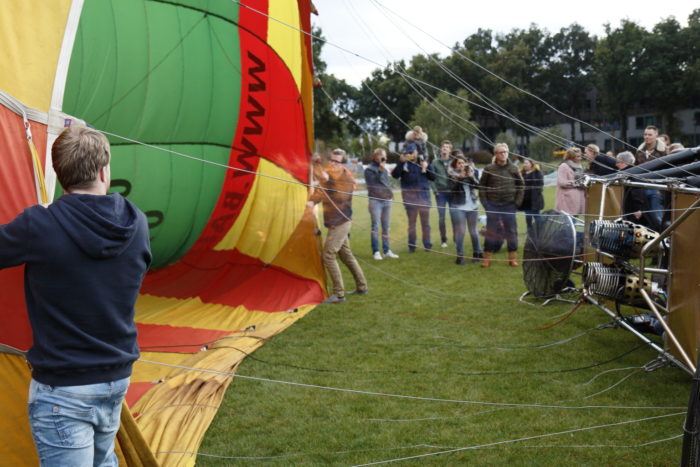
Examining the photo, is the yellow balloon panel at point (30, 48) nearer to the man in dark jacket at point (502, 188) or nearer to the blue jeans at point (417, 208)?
the man in dark jacket at point (502, 188)

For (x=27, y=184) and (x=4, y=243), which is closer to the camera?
(x=4, y=243)

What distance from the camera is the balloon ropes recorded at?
2740mm

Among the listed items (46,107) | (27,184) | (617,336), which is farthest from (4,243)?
(617,336)

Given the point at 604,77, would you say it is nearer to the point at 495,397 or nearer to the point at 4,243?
the point at 495,397

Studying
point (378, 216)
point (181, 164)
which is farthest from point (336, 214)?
point (378, 216)

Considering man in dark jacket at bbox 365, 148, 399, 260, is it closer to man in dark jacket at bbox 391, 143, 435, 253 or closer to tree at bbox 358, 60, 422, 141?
man in dark jacket at bbox 391, 143, 435, 253

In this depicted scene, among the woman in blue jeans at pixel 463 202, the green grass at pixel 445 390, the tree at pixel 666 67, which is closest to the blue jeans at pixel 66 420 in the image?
the green grass at pixel 445 390

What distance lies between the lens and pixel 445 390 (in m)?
4.00

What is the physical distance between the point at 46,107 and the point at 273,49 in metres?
2.54

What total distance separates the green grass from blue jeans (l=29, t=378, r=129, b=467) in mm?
1428

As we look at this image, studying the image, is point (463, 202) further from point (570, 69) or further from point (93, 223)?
point (570, 69)

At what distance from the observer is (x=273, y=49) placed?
520 centimetres

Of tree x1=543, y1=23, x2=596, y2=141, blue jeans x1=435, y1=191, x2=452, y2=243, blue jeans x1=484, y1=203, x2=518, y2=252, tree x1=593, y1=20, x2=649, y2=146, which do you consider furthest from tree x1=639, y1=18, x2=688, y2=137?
blue jeans x1=484, y1=203, x2=518, y2=252

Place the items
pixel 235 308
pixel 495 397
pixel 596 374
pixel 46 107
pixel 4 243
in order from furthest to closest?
pixel 235 308 < pixel 596 374 < pixel 495 397 < pixel 46 107 < pixel 4 243
